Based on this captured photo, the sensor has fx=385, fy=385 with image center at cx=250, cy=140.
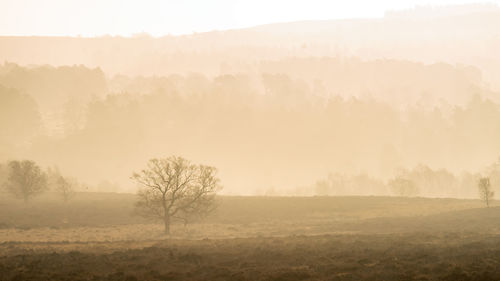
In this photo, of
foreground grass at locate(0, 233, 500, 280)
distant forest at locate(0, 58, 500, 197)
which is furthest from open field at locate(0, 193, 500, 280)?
distant forest at locate(0, 58, 500, 197)

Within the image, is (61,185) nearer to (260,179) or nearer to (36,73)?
(260,179)

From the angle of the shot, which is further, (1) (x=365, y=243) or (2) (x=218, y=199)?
(2) (x=218, y=199)

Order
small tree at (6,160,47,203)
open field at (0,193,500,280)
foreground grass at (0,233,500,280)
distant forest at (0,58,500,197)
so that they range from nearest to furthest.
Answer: foreground grass at (0,233,500,280) → open field at (0,193,500,280) → small tree at (6,160,47,203) → distant forest at (0,58,500,197)

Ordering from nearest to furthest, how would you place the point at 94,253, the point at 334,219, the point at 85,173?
the point at 94,253
the point at 334,219
the point at 85,173

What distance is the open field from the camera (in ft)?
87.0

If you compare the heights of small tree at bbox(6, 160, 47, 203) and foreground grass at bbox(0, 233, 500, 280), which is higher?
small tree at bbox(6, 160, 47, 203)

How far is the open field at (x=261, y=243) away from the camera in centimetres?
2652

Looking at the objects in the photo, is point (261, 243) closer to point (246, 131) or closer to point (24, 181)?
point (24, 181)

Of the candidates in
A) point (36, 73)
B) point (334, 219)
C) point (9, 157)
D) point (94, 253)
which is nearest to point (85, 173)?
point (9, 157)

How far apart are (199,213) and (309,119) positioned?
135 m

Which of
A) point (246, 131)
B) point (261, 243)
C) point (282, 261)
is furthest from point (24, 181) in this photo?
point (246, 131)

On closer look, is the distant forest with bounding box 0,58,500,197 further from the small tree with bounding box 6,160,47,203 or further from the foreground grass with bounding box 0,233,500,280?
the foreground grass with bounding box 0,233,500,280

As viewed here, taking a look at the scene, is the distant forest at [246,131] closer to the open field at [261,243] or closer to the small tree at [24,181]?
the small tree at [24,181]

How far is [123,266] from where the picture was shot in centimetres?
3000
